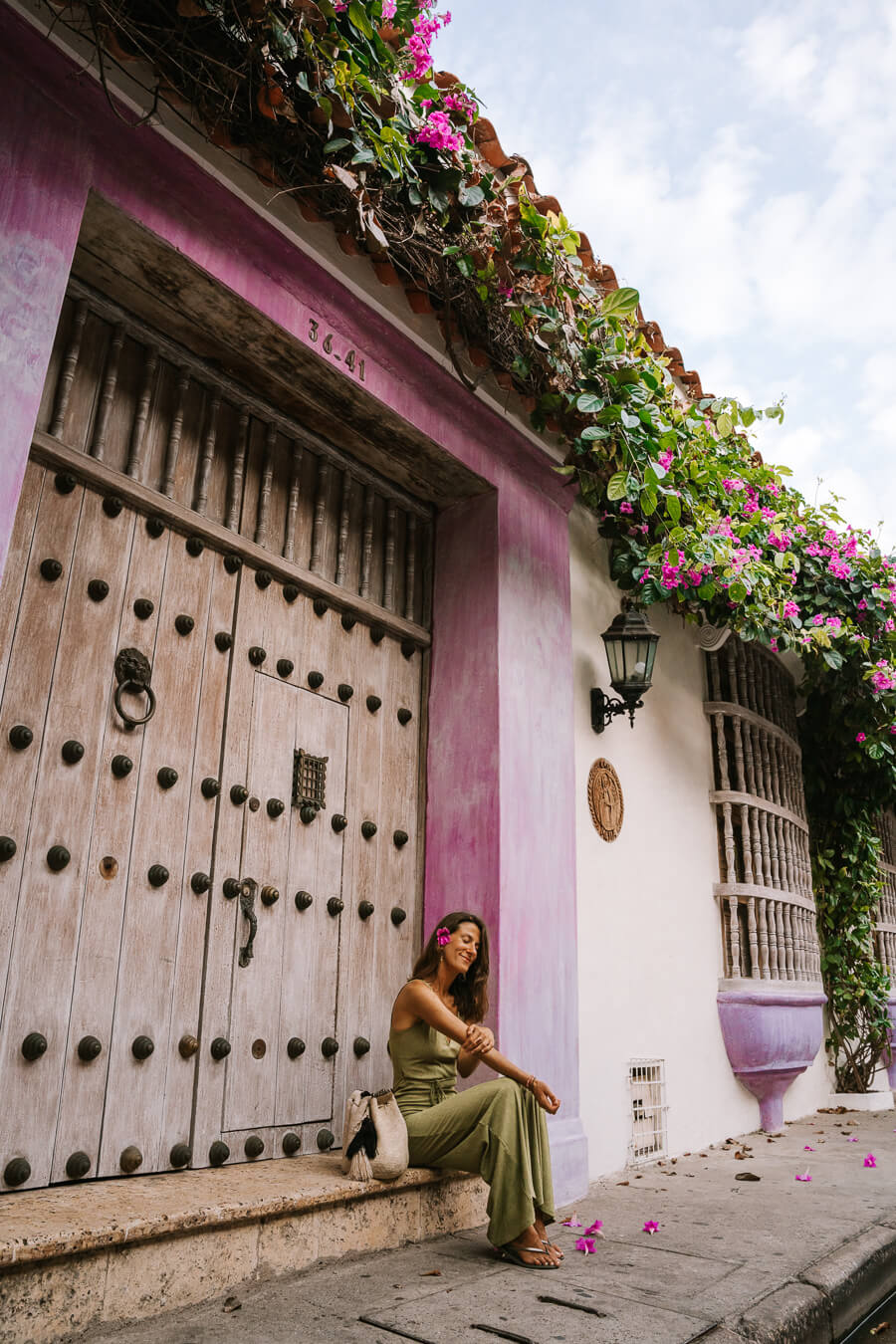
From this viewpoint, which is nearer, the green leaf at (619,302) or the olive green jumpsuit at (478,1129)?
the olive green jumpsuit at (478,1129)

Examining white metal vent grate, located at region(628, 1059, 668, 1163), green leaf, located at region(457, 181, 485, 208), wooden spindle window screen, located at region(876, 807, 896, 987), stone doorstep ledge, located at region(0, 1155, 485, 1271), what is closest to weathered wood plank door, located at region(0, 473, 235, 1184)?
stone doorstep ledge, located at region(0, 1155, 485, 1271)

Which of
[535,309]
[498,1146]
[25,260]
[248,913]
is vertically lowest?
[498,1146]

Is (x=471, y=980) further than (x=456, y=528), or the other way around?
(x=456, y=528)

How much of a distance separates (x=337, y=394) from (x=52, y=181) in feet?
4.28

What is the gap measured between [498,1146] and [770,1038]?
318 cm

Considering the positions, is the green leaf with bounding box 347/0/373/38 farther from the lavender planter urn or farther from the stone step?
the lavender planter urn

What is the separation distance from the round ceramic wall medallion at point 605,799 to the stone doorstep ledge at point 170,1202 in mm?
1851

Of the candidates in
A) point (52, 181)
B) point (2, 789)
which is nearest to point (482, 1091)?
point (2, 789)

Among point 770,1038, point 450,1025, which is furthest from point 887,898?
point 450,1025

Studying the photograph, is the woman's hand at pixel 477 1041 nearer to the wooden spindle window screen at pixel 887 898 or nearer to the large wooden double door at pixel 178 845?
the large wooden double door at pixel 178 845

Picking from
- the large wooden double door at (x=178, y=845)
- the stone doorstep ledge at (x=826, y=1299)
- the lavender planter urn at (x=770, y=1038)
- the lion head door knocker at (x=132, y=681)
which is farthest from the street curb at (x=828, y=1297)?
the lion head door knocker at (x=132, y=681)

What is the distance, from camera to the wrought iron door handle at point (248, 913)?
10.6 ft

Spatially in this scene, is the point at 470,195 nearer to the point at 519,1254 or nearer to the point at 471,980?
the point at 471,980

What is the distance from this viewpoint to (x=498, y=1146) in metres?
2.88
